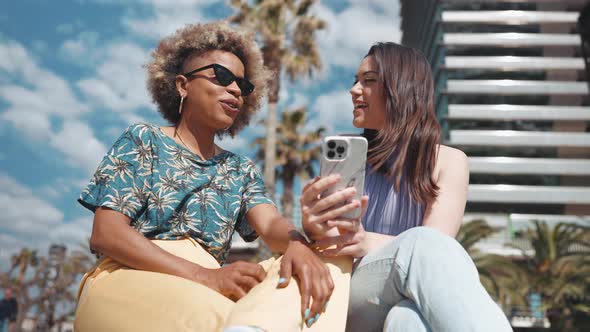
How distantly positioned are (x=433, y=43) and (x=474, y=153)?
13841mm

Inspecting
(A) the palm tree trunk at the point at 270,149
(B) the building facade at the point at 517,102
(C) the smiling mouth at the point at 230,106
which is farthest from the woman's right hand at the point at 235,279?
(B) the building facade at the point at 517,102

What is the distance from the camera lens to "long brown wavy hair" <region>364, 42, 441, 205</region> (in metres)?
2.08

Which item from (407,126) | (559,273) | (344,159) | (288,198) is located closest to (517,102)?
(559,273)

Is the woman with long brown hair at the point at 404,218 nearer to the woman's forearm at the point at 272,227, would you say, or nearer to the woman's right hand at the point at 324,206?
the woman's right hand at the point at 324,206

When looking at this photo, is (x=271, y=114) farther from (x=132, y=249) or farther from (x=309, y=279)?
(x=309, y=279)

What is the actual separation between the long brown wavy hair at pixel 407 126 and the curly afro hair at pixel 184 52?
58 cm

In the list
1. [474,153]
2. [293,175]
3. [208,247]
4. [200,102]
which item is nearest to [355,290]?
[208,247]

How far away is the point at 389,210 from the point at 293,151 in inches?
727

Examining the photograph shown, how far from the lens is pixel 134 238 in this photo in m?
1.73

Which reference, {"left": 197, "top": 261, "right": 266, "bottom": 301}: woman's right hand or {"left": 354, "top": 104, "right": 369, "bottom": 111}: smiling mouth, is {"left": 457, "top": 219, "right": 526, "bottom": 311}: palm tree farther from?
{"left": 197, "top": 261, "right": 266, "bottom": 301}: woman's right hand

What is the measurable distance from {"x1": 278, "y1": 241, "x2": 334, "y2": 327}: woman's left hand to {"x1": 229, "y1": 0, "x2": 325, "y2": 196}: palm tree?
13094mm

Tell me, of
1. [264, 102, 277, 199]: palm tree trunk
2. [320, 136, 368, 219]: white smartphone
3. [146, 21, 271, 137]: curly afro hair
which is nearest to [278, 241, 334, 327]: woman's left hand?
[320, 136, 368, 219]: white smartphone

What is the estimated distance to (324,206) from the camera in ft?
5.21

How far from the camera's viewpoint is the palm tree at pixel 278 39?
48.7ft
